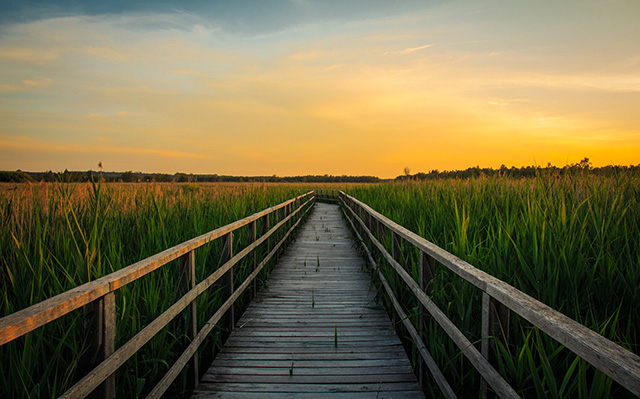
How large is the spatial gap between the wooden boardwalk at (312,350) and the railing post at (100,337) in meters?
1.18

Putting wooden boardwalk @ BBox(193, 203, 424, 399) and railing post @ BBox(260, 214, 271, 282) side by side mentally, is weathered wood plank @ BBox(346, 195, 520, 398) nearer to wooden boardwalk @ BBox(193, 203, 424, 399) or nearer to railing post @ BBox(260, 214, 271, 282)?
wooden boardwalk @ BBox(193, 203, 424, 399)

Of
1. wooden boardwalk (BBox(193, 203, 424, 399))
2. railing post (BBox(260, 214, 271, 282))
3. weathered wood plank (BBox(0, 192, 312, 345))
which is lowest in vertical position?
wooden boardwalk (BBox(193, 203, 424, 399))

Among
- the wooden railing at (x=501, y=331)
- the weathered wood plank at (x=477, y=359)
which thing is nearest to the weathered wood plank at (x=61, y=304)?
the wooden railing at (x=501, y=331)

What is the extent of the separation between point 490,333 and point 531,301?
1.34 ft

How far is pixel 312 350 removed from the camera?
11.3 ft

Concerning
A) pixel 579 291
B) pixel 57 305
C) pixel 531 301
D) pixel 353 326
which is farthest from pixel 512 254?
pixel 57 305

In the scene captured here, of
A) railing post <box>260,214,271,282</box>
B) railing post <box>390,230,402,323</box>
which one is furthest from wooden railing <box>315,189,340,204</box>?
railing post <box>390,230,402,323</box>

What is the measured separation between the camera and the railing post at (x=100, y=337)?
159 cm

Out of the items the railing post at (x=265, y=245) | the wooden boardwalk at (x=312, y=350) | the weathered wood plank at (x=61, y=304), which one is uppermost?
the weathered wood plank at (x=61, y=304)

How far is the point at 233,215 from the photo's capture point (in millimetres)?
6152

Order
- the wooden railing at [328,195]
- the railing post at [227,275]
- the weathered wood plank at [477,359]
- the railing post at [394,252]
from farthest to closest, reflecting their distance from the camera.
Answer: the wooden railing at [328,195] < the railing post at [394,252] < the railing post at [227,275] < the weathered wood plank at [477,359]

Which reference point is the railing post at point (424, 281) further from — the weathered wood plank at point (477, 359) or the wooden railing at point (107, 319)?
the wooden railing at point (107, 319)

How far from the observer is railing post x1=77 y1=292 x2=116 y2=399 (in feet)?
5.21

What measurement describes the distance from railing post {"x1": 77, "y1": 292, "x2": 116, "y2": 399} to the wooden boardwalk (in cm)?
118
